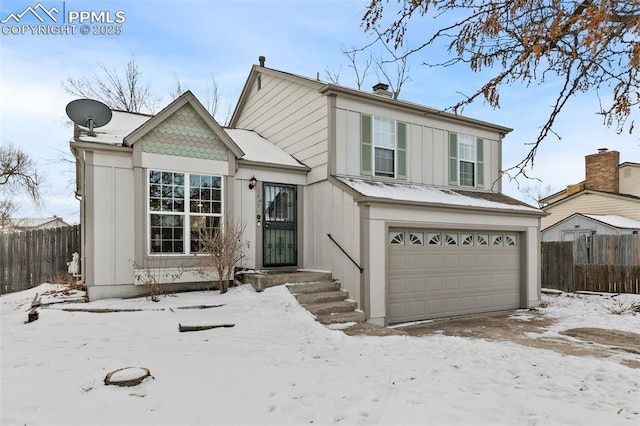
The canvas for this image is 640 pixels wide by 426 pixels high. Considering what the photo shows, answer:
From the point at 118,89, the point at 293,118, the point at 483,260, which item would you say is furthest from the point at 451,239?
the point at 118,89

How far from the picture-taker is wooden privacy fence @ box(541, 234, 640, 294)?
1233cm

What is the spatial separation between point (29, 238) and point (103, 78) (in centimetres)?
1089

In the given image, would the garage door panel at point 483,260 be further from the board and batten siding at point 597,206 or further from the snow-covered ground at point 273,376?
the board and batten siding at point 597,206

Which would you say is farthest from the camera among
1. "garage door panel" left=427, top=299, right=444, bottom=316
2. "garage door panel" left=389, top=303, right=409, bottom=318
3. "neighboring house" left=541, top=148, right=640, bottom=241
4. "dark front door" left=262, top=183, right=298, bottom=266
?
"neighboring house" left=541, top=148, right=640, bottom=241

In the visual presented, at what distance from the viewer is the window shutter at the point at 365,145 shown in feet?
32.3

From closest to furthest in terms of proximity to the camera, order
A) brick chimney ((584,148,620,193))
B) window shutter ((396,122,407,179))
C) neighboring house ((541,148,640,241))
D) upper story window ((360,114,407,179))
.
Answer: upper story window ((360,114,407,179))
window shutter ((396,122,407,179))
neighboring house ((541,148,640,241))
brick chimney ((584,148,620,193))

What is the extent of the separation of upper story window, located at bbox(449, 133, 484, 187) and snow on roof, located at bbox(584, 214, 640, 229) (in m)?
8.98

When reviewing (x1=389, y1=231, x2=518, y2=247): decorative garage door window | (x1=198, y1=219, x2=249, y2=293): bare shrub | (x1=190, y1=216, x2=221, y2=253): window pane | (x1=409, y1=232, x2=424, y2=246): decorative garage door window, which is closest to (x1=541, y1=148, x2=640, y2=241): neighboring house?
(x1=389, y1=231, x2=518, y2=247): decorative garage door window

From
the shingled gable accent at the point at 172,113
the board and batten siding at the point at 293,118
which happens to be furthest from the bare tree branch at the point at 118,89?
the shingled gable accent at the point at 172,113

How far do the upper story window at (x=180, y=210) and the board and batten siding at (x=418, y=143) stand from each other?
10.2 feet

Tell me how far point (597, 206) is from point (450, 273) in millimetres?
14827

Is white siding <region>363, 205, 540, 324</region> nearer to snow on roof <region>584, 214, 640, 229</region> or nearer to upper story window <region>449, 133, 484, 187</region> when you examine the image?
upper story window <region>449, 133, 484, 187</region>

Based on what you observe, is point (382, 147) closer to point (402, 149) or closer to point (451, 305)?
point (402, 149)

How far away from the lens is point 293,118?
36.0 ft
